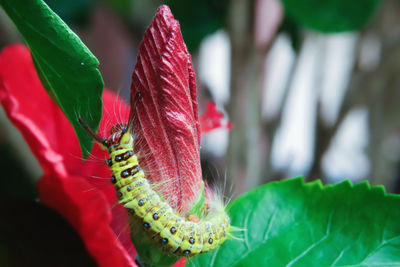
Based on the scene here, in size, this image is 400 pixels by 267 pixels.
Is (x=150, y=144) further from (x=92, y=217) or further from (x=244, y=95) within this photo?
(x=244, y=95)

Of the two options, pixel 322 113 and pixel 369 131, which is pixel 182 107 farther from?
pixel 369 131

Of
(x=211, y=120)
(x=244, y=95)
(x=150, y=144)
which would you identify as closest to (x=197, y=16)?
(x=244, y=95)

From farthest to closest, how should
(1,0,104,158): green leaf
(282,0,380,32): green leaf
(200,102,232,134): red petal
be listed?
(282,0,380,32): green leaf
(200,102,232,134): red petal
(1,0,104,158): green leaf

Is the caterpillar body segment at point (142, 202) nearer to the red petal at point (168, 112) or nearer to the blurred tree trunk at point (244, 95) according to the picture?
the red petal at point (168, 112)

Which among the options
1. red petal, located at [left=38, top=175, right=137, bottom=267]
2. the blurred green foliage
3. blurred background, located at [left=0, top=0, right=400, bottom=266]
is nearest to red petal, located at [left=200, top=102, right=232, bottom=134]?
blurred background, located at [left=0, top=0, right=400, bottom=266]

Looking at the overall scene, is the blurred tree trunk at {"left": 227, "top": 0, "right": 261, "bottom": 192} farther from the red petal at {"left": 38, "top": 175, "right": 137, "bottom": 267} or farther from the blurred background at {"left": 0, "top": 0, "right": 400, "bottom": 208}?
the red petal at {"left": 38, "top": 175, "right": 137, "bottom": 267}

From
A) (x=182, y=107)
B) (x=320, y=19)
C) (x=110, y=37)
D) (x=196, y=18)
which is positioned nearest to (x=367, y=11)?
(x=320, y=19)

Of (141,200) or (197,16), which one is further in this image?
(197,16)

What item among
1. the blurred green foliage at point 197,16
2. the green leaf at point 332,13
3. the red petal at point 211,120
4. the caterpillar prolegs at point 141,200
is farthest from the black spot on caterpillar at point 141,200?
the blurred green foliage at point 197,16
